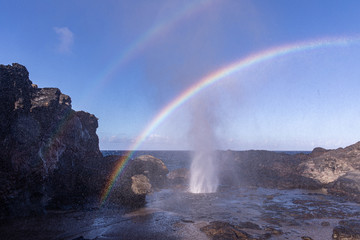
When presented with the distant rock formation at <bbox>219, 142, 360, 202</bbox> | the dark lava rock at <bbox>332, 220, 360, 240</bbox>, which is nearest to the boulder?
the distant rock formation at <bbox>219, 142, 360, 202</bbox>

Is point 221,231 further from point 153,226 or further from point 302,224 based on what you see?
point 302,224

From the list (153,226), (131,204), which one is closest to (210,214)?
(153,226)

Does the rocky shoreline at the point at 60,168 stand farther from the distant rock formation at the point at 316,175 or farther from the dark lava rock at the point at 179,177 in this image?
the dark lava rock at the point at 179,177

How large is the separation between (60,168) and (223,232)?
15.3 meters

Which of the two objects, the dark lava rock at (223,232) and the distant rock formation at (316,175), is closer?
the dark lava rock at (223,232)

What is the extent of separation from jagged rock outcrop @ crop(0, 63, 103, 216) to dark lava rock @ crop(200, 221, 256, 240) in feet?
39.0

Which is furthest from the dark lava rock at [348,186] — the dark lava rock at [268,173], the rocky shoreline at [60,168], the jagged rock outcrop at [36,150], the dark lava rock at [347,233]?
the jagged rock outcrop at [36,150]

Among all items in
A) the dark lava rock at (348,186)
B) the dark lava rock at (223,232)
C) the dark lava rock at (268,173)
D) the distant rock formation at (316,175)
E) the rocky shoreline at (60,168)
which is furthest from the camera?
the dark lava rock at (268,173)

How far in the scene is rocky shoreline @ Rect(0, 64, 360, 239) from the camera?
13.2 m

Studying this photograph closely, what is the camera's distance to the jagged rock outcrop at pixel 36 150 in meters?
13.6

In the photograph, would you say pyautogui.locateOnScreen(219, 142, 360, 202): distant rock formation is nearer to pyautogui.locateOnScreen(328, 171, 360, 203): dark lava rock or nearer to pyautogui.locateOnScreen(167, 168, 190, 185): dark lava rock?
pyautogui.locateOnScreen(328, 171, 360, 203): dark lava rock

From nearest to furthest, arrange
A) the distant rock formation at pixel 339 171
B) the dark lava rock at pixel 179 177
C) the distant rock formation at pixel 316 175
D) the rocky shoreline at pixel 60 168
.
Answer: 1. the rocky shoreline at pixel 60 168
2. the distant rock formation at pixel 339 171
3. the distant rock formation at pixel 316 175
4. the dark lava rock at pixel 179 177

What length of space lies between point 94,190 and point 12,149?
29.2 ft

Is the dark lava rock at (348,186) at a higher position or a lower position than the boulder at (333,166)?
lower
